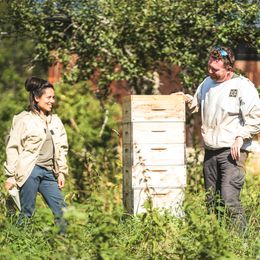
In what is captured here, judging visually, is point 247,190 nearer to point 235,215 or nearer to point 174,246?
point 235,215

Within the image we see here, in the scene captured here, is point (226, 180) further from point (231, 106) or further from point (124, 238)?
point (124, 238)

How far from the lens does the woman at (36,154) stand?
246 inches

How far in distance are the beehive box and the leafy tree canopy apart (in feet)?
7.13

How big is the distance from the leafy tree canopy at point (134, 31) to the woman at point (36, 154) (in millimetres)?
2951

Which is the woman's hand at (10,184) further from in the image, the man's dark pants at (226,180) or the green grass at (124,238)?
the man's dark pants at (226,180)

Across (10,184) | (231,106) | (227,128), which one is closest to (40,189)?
(10,184)

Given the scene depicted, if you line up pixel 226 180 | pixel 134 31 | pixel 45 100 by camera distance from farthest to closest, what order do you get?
pixel 134 31, pixel 45 100, pixel 226 180

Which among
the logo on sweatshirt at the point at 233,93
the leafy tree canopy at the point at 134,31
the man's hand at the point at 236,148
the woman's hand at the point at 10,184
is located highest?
the leafy tree canopy at the point at 134,31

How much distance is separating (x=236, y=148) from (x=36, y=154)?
1.83 metres

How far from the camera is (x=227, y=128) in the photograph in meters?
6.25

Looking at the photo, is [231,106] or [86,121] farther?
[86,121]

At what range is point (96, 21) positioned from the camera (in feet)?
30.8

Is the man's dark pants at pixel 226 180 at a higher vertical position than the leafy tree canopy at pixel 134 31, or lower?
lower

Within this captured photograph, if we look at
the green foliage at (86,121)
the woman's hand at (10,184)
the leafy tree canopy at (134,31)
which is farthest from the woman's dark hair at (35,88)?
the green foliage at (86,121)
